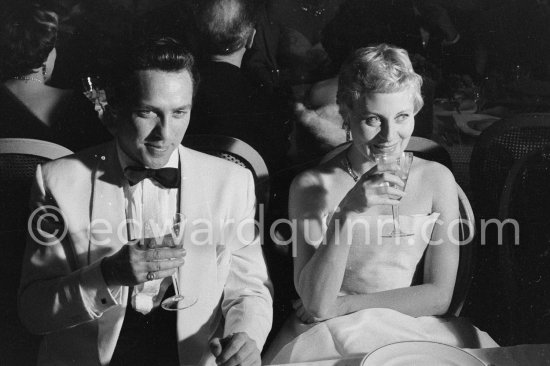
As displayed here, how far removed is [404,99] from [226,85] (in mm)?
486

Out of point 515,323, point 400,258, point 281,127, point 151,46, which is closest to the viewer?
point 151,46

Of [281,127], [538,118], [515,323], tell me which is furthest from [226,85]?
[515,323]

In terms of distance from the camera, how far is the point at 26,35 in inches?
54.6

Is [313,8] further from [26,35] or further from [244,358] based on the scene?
[244,358]

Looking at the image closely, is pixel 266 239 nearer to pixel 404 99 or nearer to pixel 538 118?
pixel 404 99

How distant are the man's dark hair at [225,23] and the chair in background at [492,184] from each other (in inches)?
30.3

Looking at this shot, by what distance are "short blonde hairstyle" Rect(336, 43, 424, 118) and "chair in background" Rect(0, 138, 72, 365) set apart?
74 centimetres

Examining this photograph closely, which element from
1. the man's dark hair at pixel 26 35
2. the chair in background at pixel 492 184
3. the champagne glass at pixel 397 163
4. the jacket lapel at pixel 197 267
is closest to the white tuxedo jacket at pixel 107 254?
the jacket lapel at pixel 197 267

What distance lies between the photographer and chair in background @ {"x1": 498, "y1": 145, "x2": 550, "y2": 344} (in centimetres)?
175

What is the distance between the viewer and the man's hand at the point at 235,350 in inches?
55.2

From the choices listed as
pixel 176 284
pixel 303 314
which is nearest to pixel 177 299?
pixel 176 284

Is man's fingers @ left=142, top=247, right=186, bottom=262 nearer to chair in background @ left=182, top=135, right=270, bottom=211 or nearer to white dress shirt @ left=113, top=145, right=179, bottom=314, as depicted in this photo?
white dress shirt @ left=113, top=145, right=179, bottom=314

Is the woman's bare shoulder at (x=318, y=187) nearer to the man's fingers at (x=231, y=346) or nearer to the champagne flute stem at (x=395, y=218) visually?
the champagne flute stem at (x=395, y=218)

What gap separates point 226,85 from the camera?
148 centimetres
